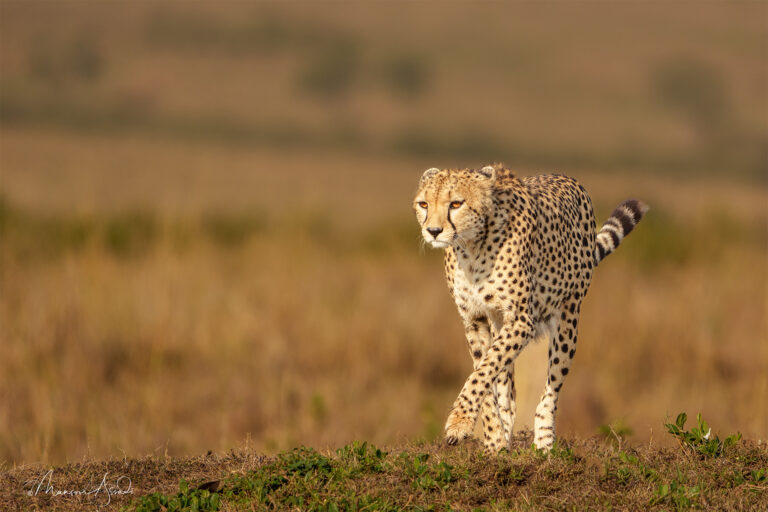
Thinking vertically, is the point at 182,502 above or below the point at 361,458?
below

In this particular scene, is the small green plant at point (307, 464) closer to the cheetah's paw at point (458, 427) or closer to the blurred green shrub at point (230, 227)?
the cheetah's paw at point (458, 427)

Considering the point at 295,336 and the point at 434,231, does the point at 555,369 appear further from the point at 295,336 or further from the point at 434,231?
the point at 295,336

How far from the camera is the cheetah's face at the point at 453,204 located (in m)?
3.71

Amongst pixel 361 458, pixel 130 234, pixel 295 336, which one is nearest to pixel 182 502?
pixel 361 458

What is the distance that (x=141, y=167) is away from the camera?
1074 inches

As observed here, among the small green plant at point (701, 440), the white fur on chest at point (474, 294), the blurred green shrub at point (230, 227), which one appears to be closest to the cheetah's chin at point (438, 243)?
the white fur on chest at point (474, 294)

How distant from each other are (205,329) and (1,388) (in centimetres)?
242

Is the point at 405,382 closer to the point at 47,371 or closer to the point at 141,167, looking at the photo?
the point at 47,371

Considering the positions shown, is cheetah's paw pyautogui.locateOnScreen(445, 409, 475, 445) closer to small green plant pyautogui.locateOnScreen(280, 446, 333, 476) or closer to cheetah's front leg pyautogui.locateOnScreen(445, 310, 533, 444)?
cheetah's front leg pyautogui.locateOnScreen(445, 310, 533, 444)

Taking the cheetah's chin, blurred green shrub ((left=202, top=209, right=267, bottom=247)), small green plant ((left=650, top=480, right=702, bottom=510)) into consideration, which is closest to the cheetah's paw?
the cheetah's chin

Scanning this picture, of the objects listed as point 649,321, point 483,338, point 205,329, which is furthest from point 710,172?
point 483,338

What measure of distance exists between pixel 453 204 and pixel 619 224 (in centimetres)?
100

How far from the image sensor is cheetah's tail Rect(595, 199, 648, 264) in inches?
174

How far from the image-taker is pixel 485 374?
378 cm
